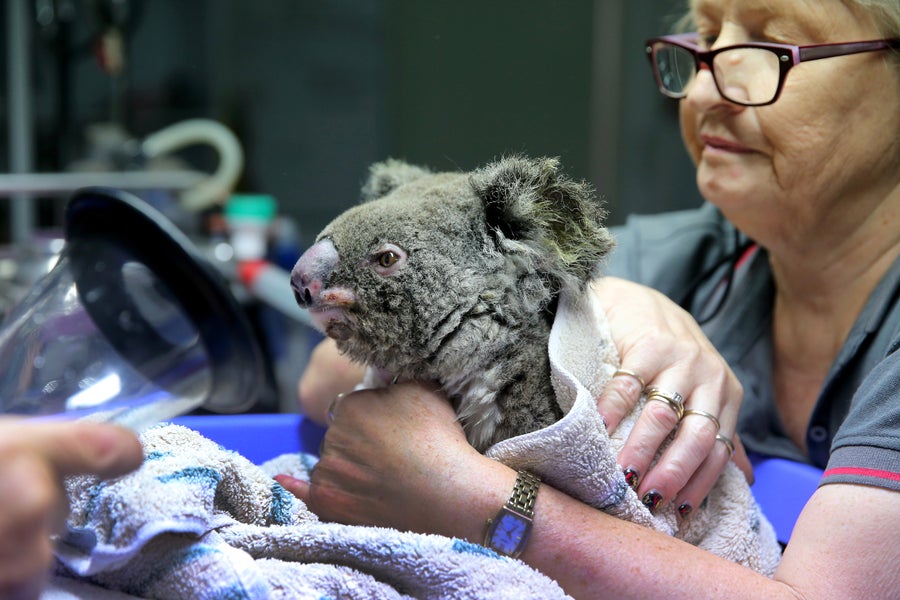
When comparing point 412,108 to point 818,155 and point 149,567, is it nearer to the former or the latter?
point 818,155

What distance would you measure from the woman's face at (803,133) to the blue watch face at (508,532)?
540 mm

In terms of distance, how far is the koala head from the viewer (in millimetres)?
777

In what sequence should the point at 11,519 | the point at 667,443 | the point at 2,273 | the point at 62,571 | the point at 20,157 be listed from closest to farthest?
the point at 11,519
the point at 62,571
the point at 667,443
the point at 2,273
the point at 20,157

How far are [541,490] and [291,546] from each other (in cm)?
24

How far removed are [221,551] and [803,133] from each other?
0.81 meters

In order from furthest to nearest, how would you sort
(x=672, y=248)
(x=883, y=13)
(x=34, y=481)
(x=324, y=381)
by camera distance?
1. (x=672, y=248)
2. (x=324, y=381)
3. (x=883, y=13)
4. (x=34, y=481)

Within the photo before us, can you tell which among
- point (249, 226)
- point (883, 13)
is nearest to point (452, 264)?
point (883, 13)

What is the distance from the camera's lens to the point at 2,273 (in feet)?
6.58

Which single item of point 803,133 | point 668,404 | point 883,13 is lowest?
point 668,404

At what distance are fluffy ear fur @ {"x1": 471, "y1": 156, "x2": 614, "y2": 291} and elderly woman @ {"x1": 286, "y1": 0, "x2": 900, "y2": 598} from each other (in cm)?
17

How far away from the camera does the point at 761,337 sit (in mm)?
1292

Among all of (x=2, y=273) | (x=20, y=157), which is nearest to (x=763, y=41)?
(x=2, y=273)

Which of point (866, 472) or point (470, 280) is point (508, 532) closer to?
point (470, 280)

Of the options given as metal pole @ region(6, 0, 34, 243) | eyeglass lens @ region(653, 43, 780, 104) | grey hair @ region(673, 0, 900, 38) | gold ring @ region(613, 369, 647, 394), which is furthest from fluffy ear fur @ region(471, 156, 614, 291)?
metal pole @ region(6, 0, 34, 243)
